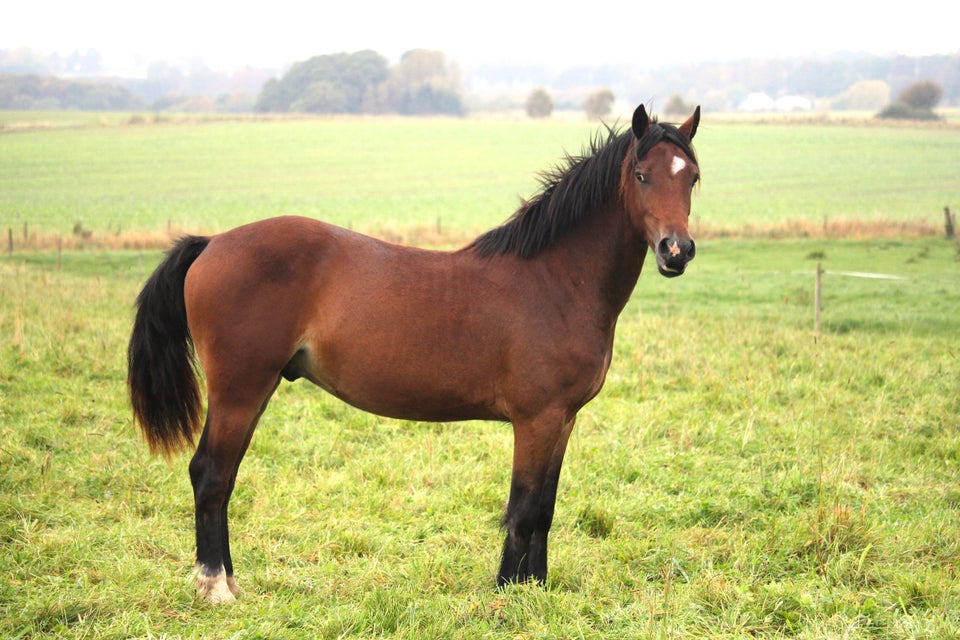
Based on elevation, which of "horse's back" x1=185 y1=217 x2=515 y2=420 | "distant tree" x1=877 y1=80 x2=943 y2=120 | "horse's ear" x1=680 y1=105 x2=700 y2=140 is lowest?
"horse's back" x1=185 y1=217 x2=515 y2=420

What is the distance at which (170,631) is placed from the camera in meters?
3.96

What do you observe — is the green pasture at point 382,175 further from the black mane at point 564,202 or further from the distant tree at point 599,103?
the black mane at point 564,202

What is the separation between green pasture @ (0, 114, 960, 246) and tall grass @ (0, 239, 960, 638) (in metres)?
14.2

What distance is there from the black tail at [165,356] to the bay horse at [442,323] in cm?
20

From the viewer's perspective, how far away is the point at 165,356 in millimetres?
4777

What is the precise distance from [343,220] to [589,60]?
11969cm

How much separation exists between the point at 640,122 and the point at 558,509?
9.30 feet

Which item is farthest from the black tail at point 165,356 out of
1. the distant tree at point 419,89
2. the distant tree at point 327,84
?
the distant tree at point 419,89

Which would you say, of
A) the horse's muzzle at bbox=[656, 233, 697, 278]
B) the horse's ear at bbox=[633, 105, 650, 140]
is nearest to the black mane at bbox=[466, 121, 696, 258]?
the horse's ear at bbox=[633, 105, 650, 140]

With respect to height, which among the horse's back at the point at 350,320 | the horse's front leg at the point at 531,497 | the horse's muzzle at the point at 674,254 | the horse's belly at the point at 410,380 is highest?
the horse's muzzle at the point at 674,254

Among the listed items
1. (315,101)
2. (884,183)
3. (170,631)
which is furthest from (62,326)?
(315,101)

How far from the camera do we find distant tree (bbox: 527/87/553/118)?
6838 cm

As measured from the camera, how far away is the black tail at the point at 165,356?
473cm

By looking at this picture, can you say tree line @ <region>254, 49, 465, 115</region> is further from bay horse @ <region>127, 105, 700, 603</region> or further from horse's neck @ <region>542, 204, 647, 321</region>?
horse's neck @ <region>542, 204, 647, 321</region>
